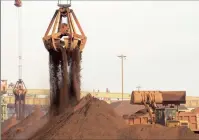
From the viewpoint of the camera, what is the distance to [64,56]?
719 inches

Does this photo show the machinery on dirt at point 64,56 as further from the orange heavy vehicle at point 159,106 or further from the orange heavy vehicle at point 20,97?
the orange heavy vehicle at point 20,97

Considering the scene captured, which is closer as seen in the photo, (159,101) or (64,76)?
(64,76)

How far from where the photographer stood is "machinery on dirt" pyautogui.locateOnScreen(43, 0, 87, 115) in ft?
59.9

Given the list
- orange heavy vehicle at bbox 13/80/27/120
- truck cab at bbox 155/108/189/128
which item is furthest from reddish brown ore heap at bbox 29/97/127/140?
orange heavy vehicle at bbox 13/80/27/120

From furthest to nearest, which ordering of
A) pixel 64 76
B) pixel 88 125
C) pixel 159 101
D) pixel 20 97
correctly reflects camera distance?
pixel 20 97, pixel 159 101, pixel 64 76, pixel 88 125

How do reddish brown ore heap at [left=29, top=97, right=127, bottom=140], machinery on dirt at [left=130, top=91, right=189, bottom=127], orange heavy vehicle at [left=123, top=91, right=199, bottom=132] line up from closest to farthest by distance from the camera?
reddish brown ore heap at [left=29, top=97, right=127, bottom=140] < machinery on dirt at [left=130, top=91, right=189, bottom=127] < orange heavy vehicle at [left=123, top=91, right=199, bottom=132]

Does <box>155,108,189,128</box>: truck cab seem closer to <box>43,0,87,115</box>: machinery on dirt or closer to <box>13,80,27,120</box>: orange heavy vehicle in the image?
<box>43,0,87,115</box>: machinery on dirt

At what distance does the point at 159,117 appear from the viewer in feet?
64.9

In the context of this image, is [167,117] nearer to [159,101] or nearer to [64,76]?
[159,101]

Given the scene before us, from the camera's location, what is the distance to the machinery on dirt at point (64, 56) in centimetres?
1825

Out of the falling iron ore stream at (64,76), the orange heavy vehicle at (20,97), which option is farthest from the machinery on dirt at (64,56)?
the orange heavy vehicle at (20,97)

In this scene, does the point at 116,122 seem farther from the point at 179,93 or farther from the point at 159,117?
the point at 179,93

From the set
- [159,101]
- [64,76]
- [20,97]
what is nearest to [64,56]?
[64,76]

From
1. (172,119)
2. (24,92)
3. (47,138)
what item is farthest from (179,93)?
(24,92)
